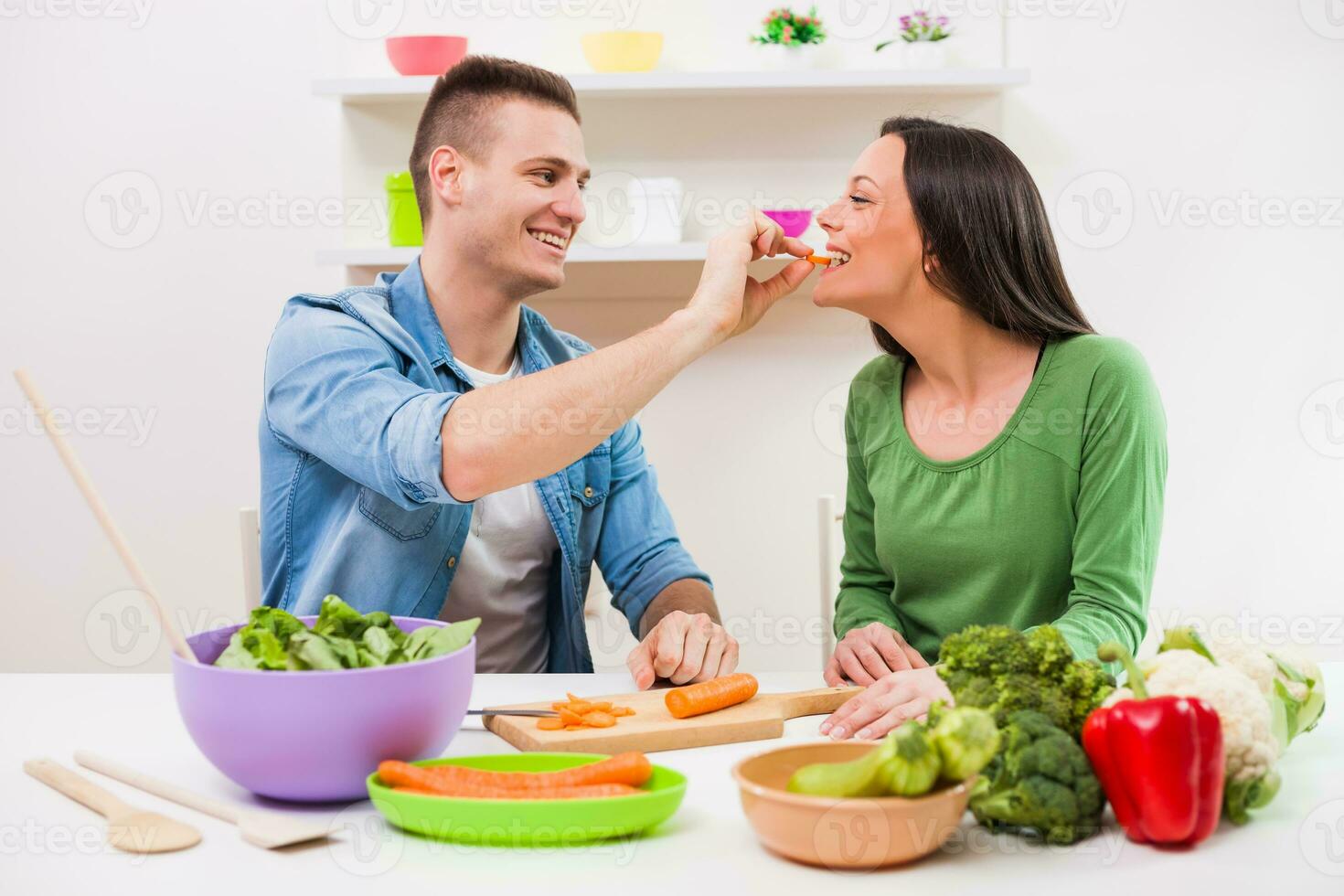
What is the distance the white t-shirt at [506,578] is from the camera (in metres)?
1.80

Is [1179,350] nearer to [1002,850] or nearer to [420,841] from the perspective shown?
[1002,850]

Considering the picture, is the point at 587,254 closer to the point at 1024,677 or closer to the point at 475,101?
the point at 475,101

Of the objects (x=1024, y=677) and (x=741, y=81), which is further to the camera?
(x=741, y=81)

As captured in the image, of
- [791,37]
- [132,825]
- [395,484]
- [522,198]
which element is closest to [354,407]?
[395,484]

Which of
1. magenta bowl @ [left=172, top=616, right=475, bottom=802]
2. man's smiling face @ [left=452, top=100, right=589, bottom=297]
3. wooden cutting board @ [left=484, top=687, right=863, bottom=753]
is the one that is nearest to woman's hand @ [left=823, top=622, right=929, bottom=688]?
wooden cutting board @ [left=484, top=687, right=863, bottom=753]

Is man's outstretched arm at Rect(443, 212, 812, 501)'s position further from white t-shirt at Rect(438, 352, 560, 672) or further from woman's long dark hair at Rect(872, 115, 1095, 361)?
woman's long dark hair at Rect(872, 115, 1095, 361)

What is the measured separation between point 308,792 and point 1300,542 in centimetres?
252

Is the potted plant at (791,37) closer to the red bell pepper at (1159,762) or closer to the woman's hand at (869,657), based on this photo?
the woman's hand at (869,657)

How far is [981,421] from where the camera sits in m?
1.77

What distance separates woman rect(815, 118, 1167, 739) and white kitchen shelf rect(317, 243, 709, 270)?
31.5 inches

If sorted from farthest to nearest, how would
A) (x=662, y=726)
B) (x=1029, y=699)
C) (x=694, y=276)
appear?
(x=694, y=276) → (x=662, y=726) → (x=1029, y=699)

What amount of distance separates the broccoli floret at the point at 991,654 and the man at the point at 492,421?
0.50m

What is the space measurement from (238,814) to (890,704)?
610mm

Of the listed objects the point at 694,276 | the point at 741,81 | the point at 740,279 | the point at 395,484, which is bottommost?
the point at 395,484
